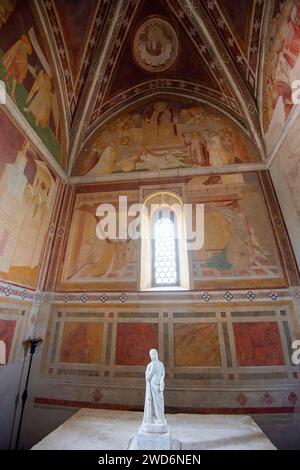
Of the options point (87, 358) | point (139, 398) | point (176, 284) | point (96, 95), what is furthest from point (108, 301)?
point (96, 95)

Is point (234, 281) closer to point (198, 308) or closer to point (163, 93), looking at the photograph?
point (198, 308)

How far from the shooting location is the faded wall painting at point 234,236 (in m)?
5.98

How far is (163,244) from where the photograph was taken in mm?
6961

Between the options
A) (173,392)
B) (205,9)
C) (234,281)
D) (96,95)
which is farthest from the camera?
(96,95)

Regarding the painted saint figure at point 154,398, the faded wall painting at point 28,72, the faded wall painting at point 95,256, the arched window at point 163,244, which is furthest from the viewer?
the arched window at point 163,244

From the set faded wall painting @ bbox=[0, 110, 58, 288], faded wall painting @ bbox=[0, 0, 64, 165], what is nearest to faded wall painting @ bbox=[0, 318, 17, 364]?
faded wall painting @ bbox=[0, 110, 58, 288]

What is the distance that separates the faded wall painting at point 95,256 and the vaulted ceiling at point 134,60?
2.06 meters

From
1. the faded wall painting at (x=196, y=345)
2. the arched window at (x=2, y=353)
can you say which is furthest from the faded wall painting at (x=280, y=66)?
the arched window at (x=2, y=353)

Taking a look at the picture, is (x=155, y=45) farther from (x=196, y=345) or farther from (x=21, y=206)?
(x=196, y=345)

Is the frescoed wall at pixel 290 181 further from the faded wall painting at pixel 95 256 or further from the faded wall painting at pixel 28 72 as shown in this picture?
the faded wall painting at pixel 28 72

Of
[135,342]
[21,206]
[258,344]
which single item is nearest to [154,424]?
[135,342]

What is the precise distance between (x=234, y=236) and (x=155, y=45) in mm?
6821

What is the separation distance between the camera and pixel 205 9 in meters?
6.88

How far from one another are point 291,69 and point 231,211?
3.55 m
